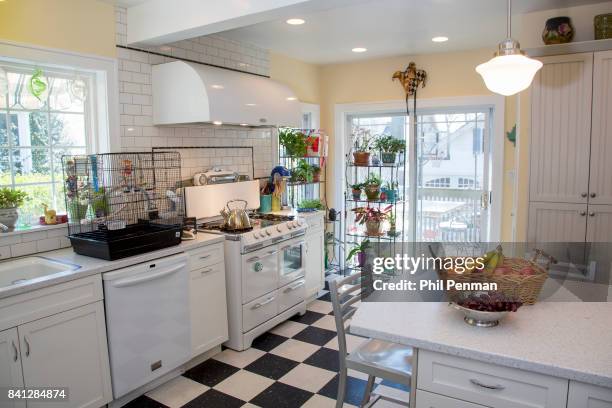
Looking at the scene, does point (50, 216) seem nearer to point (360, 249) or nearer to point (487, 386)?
point (487, 386)

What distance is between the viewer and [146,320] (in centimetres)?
267

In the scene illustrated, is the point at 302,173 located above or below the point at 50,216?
above

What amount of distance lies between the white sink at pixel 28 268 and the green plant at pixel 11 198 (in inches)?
12.8

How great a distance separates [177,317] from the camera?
113 inches

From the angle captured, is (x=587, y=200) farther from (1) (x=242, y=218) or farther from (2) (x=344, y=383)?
(1) (x=242, y=218)

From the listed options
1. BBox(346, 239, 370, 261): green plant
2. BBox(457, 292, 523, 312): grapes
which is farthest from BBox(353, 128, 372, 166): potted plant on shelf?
BBox(457, 292, 523, 312): grapes

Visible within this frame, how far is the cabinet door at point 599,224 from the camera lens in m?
2.91

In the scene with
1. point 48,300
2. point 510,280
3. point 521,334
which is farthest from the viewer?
point 48,300

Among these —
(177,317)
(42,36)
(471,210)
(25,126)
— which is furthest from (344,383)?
(471,210)

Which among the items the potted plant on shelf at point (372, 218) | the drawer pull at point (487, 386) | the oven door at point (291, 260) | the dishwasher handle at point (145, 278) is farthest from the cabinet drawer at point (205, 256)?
the potted plant on shelf at point (372, 218)

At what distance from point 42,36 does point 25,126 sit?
0.57 m

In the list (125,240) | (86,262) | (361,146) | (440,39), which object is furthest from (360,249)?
(86,262)

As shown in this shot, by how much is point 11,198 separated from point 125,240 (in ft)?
2.37

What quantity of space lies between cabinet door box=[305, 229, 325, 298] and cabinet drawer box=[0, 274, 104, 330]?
214 centimetres
